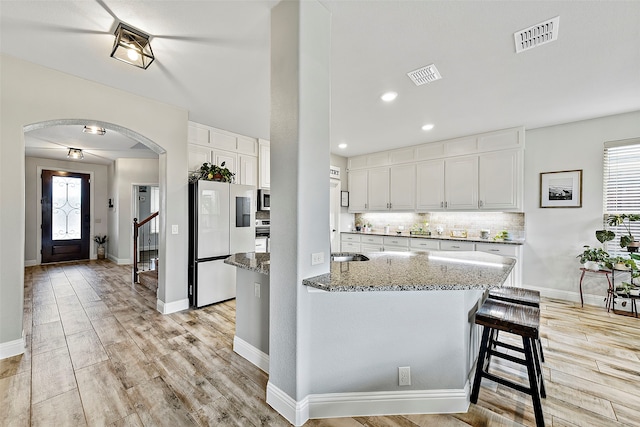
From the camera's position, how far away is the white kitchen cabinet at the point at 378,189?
5.83 metres

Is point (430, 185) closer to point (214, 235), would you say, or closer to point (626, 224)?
point (626, 224)

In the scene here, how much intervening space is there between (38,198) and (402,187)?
8.47m

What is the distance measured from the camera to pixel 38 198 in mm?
6582

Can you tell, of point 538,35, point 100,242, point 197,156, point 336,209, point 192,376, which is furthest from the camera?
point 100,242

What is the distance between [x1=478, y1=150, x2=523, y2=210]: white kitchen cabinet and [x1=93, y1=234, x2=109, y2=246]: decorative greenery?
9.07m

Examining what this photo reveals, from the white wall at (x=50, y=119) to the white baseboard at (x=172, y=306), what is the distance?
1cm

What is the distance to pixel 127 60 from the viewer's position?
2.27m

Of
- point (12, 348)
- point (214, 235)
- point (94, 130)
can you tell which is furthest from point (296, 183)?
point (94, 130)

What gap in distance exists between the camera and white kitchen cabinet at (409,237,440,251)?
485 centimetres

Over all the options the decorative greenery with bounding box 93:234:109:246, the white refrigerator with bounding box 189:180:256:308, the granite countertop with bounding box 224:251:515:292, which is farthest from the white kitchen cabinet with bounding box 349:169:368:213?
the decorative greenery with bounding box 93:234:109:246

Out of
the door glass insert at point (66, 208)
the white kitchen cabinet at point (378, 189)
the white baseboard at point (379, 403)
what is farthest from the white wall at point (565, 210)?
the door glass insert at point (66, 208)

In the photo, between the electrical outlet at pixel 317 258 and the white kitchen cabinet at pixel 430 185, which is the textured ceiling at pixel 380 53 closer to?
the white kitchen cabinet at pixel 430 185

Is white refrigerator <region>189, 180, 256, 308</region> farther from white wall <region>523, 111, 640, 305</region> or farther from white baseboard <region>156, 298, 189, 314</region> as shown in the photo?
white wall <region>523, 111, 640, 305</region>

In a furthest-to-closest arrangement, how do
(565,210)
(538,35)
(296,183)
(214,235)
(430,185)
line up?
(430,185), (565,210), (214,235), (538,35), (296,183)
